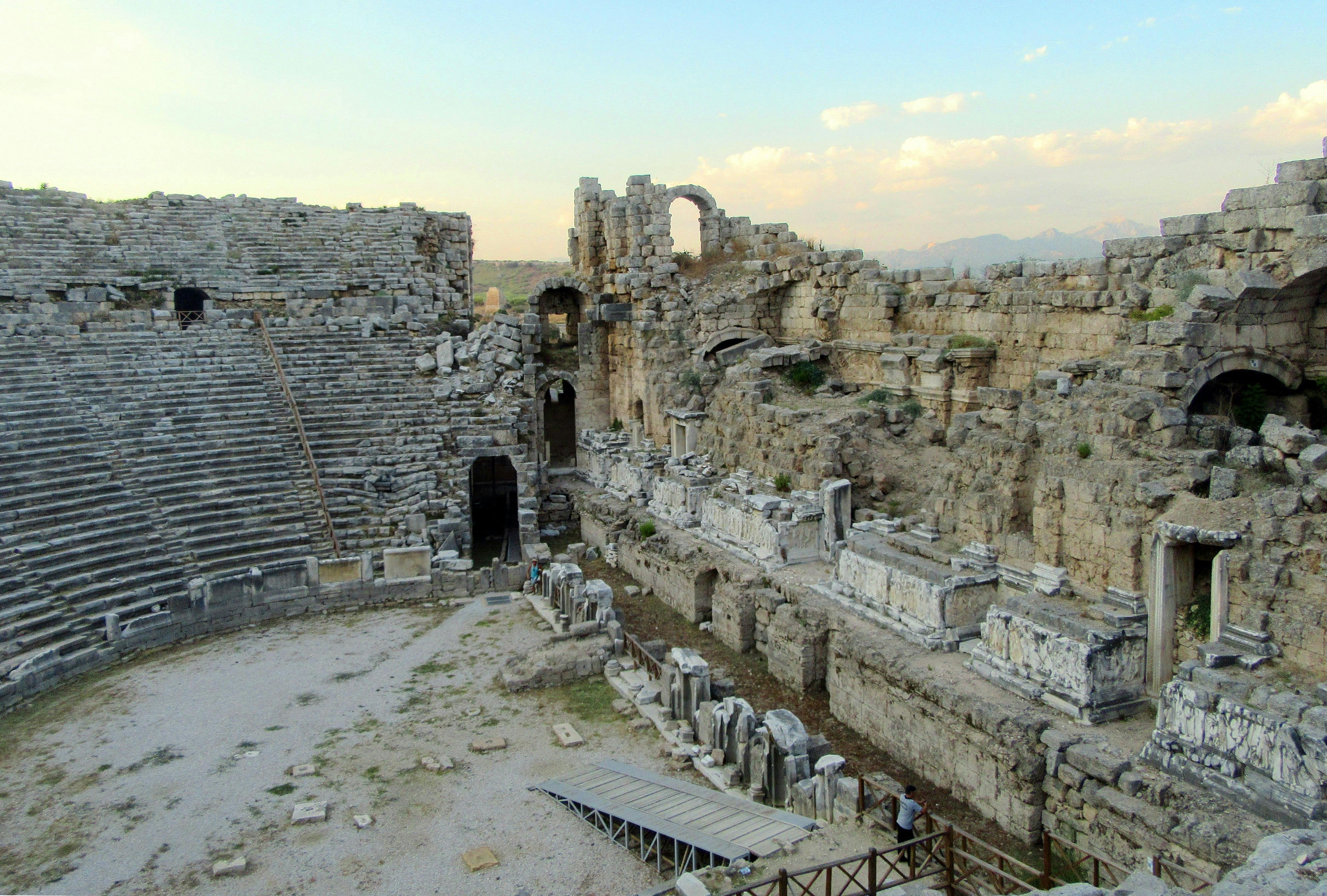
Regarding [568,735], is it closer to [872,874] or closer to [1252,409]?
[872,874]

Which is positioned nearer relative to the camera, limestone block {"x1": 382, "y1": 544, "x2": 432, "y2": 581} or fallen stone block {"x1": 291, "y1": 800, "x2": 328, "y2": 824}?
fallen stone block {"x1": 291, "y1": 800, "x2": 328, "y2": 824}

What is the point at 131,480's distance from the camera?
16.0m

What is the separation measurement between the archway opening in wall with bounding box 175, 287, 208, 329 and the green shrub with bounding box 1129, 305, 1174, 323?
19089 mm

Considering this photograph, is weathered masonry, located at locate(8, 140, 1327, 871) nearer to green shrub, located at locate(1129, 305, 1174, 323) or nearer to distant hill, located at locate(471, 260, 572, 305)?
green shrub, located at locate(1129, 305, 1174, 323)

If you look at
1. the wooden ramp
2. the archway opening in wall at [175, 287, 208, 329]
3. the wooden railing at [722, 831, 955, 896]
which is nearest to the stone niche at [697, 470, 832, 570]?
the wooden ramp

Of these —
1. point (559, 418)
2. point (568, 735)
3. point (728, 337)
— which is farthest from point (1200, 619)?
point (559, 418)

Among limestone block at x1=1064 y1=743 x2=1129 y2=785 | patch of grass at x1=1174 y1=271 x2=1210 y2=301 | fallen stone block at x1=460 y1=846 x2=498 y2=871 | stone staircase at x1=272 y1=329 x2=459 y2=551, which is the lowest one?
fallen stone block at x1=460 y1=846 x2=498 y2=871

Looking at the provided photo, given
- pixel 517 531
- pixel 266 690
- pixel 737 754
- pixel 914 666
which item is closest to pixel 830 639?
pixel 914 666

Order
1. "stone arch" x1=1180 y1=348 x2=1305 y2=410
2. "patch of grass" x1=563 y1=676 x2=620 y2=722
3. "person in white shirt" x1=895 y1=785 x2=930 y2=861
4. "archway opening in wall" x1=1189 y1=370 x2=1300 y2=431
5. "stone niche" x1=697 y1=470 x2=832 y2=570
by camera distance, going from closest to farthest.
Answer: "person in white shirt" x1=895 y1=785 x2=930 y2=861, "stone arch" x1=1180 y1=348 x2=1305 y2=410, "archway opening in wall" x1=1189 y1=370 x2=1300 y2=431, "patch of grass" x1=563 y1=676 x2=620 y2=722, "stone niche" x1=697 y1=470 x2=832 y2=570

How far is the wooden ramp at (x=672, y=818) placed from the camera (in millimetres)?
8148

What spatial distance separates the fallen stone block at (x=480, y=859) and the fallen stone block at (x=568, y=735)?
2034 mm

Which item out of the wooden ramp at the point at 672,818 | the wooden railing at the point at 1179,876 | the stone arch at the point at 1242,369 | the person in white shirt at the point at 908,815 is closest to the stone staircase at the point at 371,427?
the wooden ramp at the point at 672,818

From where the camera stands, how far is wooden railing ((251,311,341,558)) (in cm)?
1647

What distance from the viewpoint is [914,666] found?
10.2 m
